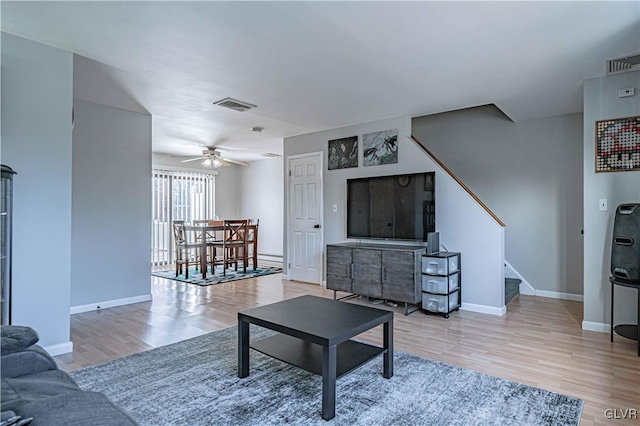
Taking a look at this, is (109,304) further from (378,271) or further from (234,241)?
(378,271)

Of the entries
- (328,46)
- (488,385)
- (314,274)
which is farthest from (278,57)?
(314,274)

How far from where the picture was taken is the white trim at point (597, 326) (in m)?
3.20

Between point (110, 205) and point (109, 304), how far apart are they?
1.16 metres

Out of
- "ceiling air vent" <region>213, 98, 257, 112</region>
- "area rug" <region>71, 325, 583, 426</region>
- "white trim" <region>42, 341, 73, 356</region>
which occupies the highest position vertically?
"ceiling air vent" <region>213, 98, 257, 112</region>

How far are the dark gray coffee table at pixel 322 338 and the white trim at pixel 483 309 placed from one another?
6.94ft

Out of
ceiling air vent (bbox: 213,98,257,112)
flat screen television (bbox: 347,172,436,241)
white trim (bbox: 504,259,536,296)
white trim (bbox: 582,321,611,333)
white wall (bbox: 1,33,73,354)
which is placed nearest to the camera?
white wall (bbox: 1,33,73,354)

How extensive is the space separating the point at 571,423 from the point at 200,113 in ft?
14.9

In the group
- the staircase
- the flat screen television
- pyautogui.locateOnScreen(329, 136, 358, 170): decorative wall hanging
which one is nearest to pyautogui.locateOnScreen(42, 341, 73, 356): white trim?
A: the flat screen television

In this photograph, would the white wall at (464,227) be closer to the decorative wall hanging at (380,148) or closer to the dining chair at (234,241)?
the decorative wall hanging at (380,148)

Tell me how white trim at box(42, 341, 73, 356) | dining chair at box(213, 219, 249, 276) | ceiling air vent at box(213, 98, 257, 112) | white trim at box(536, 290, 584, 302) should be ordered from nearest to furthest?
white trim at box(42, 341, 73, 356) → ceiling air vent at box(213, 98, 257, 112) → white trim at box(536, 290, 584, 302) → dining chair at box(213, 219, 249, 276)

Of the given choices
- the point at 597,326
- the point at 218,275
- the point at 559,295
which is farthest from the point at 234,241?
the point at 597,326

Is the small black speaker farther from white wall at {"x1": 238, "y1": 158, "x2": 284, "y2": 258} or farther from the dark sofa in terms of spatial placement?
white wall at {"x1": 238, "y1": 158, "x2": 284, "y2": 258}

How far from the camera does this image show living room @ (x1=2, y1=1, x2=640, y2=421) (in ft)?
8.43

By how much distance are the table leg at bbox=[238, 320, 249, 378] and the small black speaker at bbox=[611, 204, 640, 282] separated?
2.96 m
